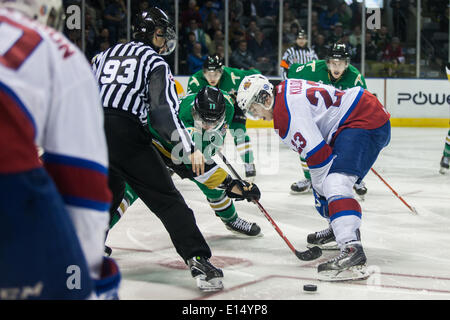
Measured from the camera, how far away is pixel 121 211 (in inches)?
126

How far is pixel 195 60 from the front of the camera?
35.1 ft

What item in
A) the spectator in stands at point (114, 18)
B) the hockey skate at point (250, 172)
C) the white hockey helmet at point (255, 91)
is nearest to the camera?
the white hockey helmet at point (255, 91)

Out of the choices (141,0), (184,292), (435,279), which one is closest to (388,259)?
(435,279)

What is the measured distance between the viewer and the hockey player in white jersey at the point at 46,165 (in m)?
0.94

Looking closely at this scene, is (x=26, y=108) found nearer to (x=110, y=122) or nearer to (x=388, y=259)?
(x=110, y=122)

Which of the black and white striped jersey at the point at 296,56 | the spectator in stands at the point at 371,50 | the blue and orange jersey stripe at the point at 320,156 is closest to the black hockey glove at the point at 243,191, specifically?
the blue and orange jersey stripe at the point at 320,156

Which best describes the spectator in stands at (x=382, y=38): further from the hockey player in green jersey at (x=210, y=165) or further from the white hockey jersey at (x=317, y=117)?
the white hockey jersey at (x=317, y=117)

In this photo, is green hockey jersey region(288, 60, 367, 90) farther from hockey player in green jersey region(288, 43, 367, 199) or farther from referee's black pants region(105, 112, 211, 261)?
referee's black pants region(105, 112, 211, 261)

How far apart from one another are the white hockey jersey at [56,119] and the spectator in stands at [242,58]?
10.1 m

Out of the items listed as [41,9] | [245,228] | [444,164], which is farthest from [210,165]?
[444,164]

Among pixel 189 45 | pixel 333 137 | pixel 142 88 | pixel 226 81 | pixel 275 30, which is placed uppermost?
pixel 275 30

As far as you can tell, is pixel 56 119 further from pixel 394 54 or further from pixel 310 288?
pixel 394 54

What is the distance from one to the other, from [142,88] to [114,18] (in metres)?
8.37

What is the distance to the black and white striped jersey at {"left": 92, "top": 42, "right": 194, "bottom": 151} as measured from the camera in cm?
248
